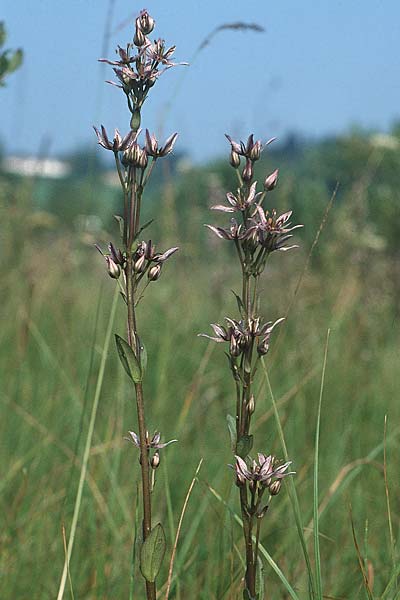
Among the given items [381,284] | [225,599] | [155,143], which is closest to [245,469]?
[155,143]

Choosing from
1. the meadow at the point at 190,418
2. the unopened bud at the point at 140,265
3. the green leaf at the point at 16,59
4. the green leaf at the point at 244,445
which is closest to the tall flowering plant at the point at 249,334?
the green leaf at the point at 244,445

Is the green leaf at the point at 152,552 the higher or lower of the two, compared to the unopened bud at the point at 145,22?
lower

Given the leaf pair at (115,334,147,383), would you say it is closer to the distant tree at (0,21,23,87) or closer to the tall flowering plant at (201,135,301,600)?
Result: the tall flowering plant at (201,135,301,600)

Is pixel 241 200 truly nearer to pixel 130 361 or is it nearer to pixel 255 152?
pixel 255 152

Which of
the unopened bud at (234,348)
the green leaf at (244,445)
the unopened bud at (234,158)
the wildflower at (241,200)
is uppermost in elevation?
the unopened bud at (234,158)

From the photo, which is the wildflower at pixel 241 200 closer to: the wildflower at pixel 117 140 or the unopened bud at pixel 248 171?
the unopened bud at pixel 248 171

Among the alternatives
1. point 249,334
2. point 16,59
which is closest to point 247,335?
point 249,334

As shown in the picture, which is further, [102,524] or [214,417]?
[214,417]

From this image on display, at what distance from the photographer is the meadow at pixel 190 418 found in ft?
6.41

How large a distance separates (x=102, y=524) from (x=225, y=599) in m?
0.68

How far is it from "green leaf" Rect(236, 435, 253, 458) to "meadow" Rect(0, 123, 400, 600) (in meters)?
0.26

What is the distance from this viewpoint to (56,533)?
2279 mm

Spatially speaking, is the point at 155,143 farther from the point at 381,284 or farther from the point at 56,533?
the point at 381,284

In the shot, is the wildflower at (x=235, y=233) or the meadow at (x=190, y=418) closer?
the wildflower at (x=235, y=233)
